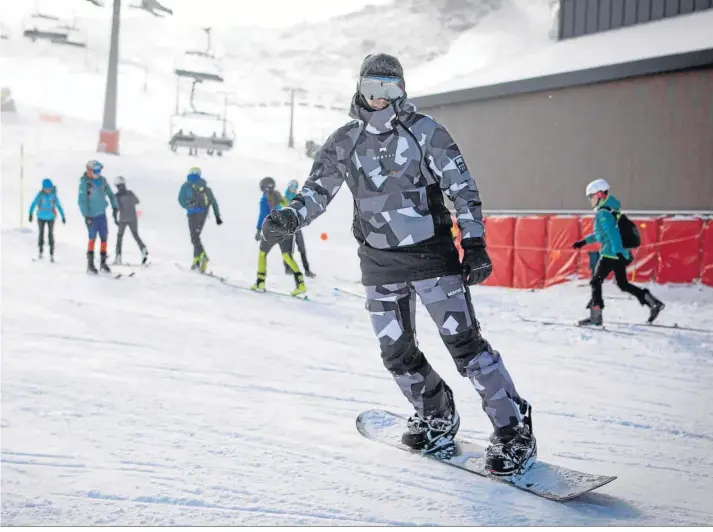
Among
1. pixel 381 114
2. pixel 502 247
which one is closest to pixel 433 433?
pixel 381 114

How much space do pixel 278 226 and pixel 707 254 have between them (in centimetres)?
721

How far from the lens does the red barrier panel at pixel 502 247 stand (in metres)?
9.48

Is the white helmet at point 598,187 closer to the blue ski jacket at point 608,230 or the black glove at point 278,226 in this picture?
the blue ski jacket at point 608,230

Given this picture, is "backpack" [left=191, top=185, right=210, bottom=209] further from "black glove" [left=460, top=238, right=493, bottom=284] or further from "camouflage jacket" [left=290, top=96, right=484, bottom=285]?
"black glove" [left=460, top=238, right=493, bottom=284]

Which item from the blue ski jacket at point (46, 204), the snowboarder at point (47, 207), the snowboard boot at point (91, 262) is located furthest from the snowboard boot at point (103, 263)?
the blue ski jacket at point (46, 204)

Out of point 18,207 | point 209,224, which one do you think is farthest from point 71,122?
point 209,224

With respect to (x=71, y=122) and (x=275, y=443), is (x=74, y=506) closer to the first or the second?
(x=275, y=443)

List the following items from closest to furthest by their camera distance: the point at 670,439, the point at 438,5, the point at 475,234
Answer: the point at 475,234
the point at 670,439
the point at 438,5

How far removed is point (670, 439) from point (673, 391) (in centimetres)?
96

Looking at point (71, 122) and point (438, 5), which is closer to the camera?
point (438, 5)

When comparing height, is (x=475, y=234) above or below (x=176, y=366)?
above

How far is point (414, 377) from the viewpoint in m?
2.38

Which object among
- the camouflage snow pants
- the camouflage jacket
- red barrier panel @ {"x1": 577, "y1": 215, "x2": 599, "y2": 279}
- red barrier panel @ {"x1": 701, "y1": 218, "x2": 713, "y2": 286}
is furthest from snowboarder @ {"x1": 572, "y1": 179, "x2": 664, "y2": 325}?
the camouflage jacket

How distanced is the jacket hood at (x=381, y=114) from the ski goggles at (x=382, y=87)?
3 cm
